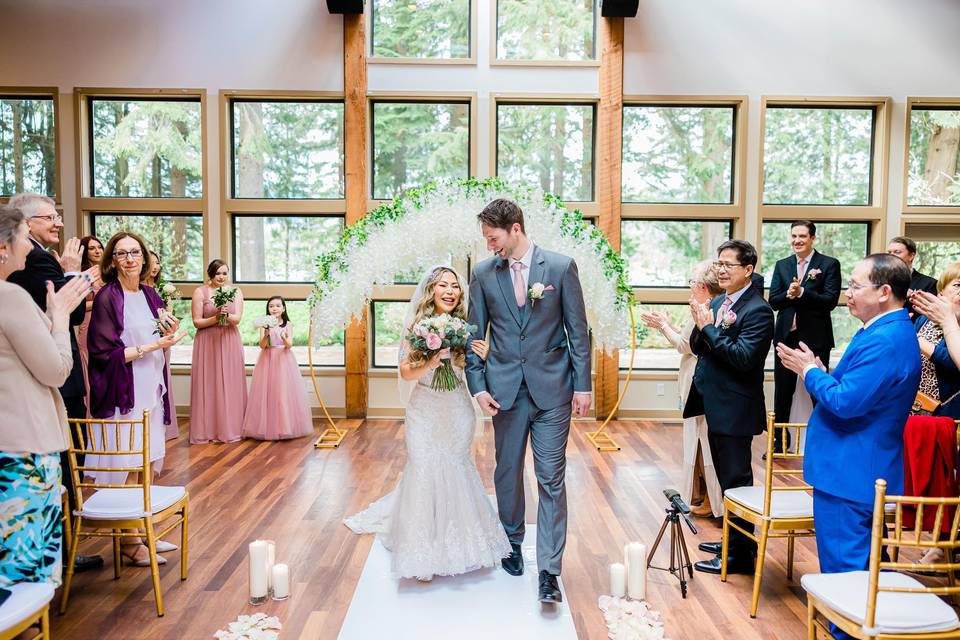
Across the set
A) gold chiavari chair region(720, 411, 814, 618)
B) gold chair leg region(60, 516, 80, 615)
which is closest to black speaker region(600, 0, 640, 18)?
gold chiavari chair region(720, 411, 814, 618)

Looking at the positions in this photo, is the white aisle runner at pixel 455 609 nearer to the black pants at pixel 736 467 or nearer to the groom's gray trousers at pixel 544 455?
the groom's gray trousers at pixel 544 455

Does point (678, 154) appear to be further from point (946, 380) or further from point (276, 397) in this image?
point (276, 397)

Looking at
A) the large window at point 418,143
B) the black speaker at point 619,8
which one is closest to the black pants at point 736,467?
the large window at point 418,143

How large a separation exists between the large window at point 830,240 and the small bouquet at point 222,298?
19.4 ft

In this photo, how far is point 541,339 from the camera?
347 cm

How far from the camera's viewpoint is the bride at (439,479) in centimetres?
360

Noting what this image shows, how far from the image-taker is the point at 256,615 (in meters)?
3.31

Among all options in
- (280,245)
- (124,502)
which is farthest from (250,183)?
(124,502)

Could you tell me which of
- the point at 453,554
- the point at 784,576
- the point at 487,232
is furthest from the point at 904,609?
the point at 487,232

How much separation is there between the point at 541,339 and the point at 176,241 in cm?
619

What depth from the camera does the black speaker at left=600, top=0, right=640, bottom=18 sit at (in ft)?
24.9

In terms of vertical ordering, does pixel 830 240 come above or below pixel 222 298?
above

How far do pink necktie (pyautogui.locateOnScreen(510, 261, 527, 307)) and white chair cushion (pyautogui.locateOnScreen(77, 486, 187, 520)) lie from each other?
2.06 meters

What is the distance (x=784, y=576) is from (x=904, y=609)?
5.33 feet
